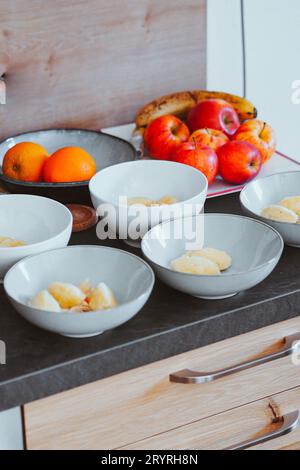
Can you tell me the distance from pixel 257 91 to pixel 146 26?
17.6 inches

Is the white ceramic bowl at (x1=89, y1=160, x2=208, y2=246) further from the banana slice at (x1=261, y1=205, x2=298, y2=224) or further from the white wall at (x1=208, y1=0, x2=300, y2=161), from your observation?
the white wall at (x1=208, y1=0, x2=300, y2=161)

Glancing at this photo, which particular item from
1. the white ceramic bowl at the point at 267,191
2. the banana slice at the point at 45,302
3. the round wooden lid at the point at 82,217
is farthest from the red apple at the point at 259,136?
the banana slice at the point at 45,302

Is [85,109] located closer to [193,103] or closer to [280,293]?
[193,103]

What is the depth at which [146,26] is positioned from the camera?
1582 millimetres

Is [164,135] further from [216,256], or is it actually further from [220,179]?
[216,256]

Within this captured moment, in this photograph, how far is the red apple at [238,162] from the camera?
4.39 ft

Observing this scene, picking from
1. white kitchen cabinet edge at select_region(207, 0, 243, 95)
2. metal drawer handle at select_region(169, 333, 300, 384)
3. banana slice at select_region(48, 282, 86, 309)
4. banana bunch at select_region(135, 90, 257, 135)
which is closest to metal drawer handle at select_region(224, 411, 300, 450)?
metal drawer handle at select_region(169, 333, 300, 384)

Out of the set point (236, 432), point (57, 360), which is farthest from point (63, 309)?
point (236, 432)

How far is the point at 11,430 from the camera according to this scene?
3.12 feet

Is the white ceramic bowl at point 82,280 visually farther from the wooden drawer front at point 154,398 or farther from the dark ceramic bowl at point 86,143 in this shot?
the dark ceramic bowl at point 86,143

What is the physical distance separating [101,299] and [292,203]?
426mm

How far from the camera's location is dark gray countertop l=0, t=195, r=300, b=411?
2.92 feet

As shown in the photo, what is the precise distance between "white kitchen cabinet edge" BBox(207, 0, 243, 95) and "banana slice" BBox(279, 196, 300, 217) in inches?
25.0

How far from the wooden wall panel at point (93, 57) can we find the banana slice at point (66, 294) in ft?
2.10
